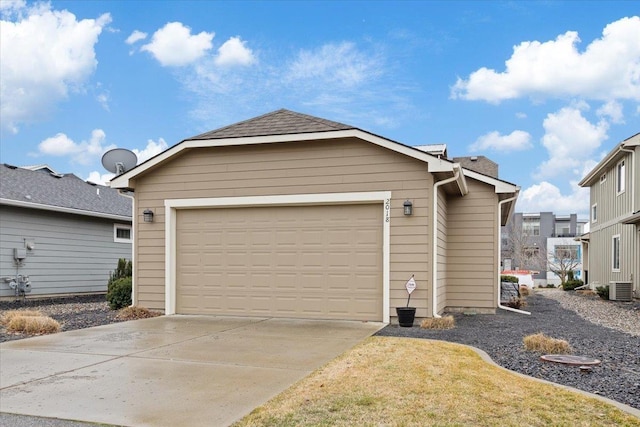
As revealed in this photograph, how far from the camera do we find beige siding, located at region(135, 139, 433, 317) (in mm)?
9531

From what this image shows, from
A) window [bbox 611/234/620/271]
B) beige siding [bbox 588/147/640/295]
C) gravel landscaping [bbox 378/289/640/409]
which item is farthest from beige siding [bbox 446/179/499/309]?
window [bbox 611/234/620/271]

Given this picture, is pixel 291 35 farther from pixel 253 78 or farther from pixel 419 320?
pixel 419 320

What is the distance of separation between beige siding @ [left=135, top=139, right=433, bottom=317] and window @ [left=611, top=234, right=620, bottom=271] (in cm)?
1290

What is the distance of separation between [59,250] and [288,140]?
9.48 meters

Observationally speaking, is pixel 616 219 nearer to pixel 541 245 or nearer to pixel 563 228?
pixel 541 245

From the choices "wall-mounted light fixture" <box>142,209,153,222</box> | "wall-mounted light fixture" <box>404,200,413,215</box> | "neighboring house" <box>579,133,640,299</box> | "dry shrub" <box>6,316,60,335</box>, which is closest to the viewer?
"dry shrub" <box>6,316,60,335</box>

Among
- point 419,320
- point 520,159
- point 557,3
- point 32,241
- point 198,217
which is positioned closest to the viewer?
point 419,320

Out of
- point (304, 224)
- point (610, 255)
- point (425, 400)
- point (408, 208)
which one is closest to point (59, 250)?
point (304, 224)

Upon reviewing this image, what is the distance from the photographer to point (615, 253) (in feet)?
64.3

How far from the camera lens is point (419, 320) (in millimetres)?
9453

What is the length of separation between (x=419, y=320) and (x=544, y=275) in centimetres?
4662

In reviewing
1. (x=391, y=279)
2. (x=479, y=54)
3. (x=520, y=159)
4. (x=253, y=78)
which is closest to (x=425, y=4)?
(x=479, y=54)

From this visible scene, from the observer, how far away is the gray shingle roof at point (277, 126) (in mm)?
10312

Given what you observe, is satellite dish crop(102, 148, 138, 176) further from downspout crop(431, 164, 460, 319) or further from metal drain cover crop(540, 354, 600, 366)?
metal drain cover crop(540, 354, 600, 366)
